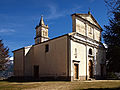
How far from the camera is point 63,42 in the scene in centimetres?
1850

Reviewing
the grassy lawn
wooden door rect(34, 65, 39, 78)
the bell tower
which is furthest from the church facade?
the bell tower

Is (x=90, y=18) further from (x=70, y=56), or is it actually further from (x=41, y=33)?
(x=41, y=33)

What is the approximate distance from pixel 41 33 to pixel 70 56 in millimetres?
19720

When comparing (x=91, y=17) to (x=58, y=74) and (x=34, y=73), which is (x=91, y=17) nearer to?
(x=58, y=74)

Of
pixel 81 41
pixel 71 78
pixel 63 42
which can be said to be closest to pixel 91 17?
pixel 81 41

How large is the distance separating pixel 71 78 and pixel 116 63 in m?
12.5

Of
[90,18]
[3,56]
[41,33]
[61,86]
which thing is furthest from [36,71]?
[41,33]

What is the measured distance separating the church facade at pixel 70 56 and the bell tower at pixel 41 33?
9.75 meters

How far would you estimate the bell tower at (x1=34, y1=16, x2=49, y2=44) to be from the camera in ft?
116

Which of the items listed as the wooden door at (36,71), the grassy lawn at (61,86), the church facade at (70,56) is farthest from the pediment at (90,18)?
the grassy lawn at (61,86)

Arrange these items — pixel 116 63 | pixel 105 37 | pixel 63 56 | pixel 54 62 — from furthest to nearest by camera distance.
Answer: pixel 105 37, pixel 116 63, pixel 54 62, pixel 63 56

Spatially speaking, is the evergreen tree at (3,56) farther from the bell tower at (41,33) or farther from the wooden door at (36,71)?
the bell tower at (41,33)

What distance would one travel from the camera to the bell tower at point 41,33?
35438 mm

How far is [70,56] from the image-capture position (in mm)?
17438
